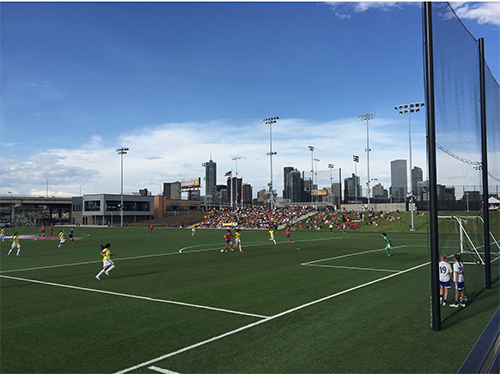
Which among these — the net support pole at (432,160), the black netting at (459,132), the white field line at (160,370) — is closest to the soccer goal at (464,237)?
the black netting at (459,132)

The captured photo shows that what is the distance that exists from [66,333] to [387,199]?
82.2 m

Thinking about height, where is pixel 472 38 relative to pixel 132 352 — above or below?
above

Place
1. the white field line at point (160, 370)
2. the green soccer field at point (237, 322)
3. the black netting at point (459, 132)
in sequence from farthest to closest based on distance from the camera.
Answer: the black netting at point (459, 132)
the green soccer field at point (237, 322)
the white field line at point (160, 370)

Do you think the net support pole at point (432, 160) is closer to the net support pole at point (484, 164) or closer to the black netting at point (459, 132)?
the black netting at point (459, 132)

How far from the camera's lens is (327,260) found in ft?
73.4

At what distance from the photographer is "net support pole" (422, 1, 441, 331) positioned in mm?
8312

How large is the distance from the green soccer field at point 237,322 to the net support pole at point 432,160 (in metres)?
0.88

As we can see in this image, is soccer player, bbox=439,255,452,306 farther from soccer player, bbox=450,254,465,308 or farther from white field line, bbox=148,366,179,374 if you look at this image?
white field line, bbox=148,366,179,374

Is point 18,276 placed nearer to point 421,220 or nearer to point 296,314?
point 296,314

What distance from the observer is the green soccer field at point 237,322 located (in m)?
7.12

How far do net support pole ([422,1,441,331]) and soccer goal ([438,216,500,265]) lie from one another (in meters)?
1.87

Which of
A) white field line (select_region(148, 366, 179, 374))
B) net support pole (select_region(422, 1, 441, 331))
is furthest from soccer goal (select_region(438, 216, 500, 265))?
A: white field line (select_region(148, 366, 179, 374))

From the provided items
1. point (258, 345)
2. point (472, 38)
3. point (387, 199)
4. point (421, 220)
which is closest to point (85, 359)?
point (258, 345)

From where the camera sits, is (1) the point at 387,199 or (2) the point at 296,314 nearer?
(2) the point at 296,314
